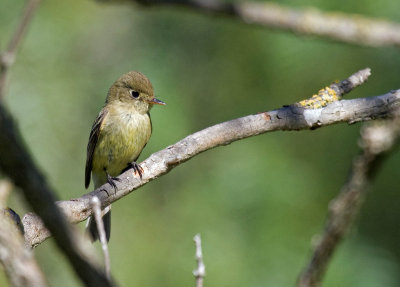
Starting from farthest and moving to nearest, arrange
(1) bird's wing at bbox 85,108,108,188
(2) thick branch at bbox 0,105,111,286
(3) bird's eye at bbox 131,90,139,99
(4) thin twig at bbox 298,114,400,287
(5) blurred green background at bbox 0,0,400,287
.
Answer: (3) bird's eye at bbox 131,90,139,99
(1) bird's wing at bbox 85,108,108,188
(5) blurred green background at bbox 0,0,400,287
(4) thin twig at bbox 298,114,400,287
(2) thick branch at bbox 0,105,111,286

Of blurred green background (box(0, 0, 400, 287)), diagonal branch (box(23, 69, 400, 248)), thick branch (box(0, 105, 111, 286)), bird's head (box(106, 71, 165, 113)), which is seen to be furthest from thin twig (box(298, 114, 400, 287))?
bird's head (box(106, 71, 165, 113))

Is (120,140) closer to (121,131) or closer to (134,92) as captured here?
(121,131)

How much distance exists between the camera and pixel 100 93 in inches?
213

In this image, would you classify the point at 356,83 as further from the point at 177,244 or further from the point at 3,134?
the point at 3,134

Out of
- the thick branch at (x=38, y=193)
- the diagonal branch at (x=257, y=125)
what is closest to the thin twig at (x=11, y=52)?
the diagonal branch at (x=257, y=125)

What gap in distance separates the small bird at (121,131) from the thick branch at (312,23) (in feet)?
2.97

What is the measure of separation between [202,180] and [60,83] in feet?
4.61

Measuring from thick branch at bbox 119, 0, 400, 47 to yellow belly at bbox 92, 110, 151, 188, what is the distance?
110 centimetres

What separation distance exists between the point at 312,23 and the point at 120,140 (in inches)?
63.3

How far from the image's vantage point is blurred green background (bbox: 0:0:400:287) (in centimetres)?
429

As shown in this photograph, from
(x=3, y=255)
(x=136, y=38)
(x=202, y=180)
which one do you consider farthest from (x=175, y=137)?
(x=3, y=255)

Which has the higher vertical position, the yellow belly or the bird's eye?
the bird's eye

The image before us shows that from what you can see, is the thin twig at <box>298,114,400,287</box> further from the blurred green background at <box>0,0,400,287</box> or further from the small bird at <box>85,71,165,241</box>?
the small bird at <box>85,71,165,241</box>

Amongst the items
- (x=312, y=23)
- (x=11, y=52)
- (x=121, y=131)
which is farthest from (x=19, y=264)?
(x=121, y=131)
